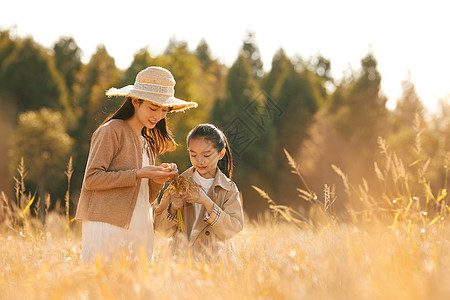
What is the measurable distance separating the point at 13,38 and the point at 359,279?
2825 centimetres

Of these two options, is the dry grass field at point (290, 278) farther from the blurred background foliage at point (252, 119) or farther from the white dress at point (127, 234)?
the blurred background foliage at point (252, 119)

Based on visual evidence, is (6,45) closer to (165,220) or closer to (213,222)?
(165,220)

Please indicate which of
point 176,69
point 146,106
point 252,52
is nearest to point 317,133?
point 176,69

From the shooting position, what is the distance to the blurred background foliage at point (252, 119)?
19.8 m

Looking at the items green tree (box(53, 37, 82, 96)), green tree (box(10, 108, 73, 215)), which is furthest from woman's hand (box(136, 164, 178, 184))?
green tree (box(53, 37, 82, 96))

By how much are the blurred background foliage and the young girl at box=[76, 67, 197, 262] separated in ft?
49.0

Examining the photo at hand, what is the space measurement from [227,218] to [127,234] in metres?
0.73

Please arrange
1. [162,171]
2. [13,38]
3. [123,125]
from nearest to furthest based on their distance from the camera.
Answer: [162,171], [123,125], [13,38]

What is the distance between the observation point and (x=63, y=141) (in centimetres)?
1989

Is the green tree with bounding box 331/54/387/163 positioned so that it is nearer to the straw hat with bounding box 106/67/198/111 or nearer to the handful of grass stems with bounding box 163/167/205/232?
the straw hat with bounding box 106/67/198/111

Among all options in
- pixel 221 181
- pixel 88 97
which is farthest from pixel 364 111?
pixel 221 181

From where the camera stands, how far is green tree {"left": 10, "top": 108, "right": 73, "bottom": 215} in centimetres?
1958

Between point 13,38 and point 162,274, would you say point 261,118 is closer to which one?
point 13,38

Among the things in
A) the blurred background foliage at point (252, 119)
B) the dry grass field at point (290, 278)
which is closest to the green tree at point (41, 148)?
the blurred background foliage at point (252, 119)
